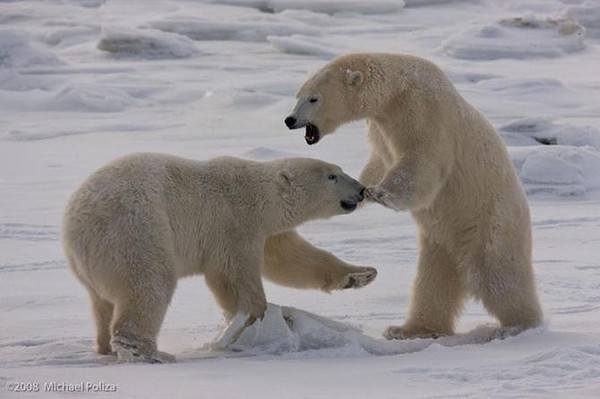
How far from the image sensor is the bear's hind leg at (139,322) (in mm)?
4395

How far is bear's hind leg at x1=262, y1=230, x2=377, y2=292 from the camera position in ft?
17.1

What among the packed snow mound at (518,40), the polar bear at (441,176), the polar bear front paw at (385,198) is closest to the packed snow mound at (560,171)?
the polar bear at (441,176)

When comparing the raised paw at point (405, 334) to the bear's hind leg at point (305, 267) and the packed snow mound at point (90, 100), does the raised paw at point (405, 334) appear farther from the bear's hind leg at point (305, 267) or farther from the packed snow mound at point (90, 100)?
the packed snow mound at point (90, 100)

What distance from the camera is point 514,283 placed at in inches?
203

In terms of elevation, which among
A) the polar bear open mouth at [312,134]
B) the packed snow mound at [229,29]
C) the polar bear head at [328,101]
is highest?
the polar bear head at [328,101]

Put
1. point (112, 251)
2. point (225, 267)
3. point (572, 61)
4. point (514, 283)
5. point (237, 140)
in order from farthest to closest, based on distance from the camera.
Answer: point (572, 61) → point (237, 140) → point (514, 283) → point (225, 267) → point (112, 251)

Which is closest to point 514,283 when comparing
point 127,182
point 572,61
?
point 127,182

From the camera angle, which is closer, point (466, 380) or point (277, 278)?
point (466, 380)

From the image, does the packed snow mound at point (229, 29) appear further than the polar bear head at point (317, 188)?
Yes

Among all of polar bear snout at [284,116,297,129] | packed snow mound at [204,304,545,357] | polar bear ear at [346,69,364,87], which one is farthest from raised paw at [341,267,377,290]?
polar bear ear at [346,69,364,87]

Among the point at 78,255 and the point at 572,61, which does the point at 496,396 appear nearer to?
the point at 78,255

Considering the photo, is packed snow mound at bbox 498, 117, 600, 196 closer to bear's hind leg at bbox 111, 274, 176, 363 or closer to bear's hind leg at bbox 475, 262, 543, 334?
bear's hind leg at bbox 475, 262, 543, 334

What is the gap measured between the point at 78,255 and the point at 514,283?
6.60 feet

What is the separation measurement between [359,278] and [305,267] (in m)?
0.26
